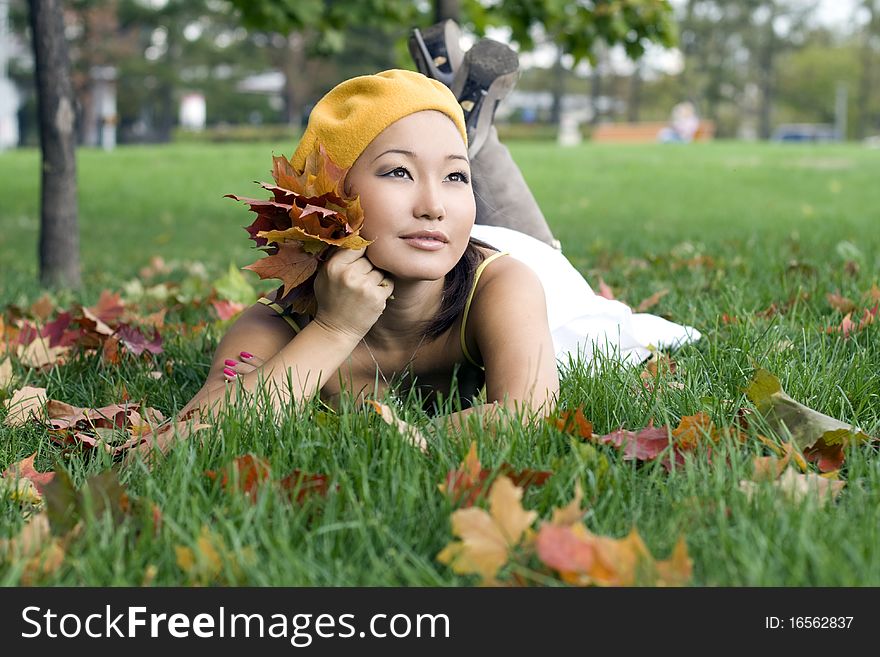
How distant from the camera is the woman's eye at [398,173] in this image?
2334 millimetres

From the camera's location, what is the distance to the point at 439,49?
4.04 m

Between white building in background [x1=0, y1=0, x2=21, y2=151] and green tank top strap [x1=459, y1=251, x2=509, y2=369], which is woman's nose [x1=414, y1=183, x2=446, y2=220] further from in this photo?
white building in background [x1=0, y1=0, x2=21, y2=151]

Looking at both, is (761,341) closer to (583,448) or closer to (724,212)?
(583,448)

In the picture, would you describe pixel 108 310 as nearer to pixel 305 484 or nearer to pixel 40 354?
pixel 40 354

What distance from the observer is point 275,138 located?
3503 centimetres

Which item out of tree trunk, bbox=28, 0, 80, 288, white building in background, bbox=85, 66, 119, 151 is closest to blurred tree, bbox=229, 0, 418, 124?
tree trunk, bbox=28, 0, 80, 288

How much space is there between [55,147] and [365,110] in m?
3.57

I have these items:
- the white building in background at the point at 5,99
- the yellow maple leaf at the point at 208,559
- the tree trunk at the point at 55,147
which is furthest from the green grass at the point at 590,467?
the white building in background at the point at 5,99

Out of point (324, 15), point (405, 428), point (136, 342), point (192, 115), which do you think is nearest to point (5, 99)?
point (192, 115)

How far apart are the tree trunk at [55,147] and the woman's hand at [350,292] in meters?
3.45

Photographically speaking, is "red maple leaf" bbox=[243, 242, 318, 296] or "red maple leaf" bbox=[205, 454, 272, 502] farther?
"red maple leaf" bbox=[243, 242, 318, 296]

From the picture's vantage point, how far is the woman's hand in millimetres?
2330

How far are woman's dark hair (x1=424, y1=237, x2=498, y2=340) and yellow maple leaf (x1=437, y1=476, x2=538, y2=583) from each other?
1089 mm
